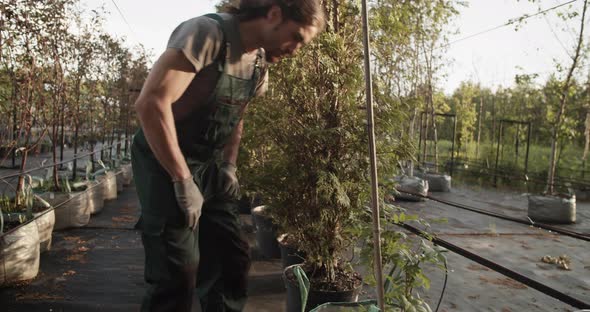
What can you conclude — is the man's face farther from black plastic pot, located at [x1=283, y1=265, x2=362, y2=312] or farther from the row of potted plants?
the row of potted plants

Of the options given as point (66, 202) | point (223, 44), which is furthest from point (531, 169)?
point (223, 44)

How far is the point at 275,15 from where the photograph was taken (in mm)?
1654

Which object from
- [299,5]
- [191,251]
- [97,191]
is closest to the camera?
[299,5]

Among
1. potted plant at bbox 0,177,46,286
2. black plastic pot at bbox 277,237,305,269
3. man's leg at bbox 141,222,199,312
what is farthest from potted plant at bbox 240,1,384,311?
potted plant at bbox 0,177,46,286

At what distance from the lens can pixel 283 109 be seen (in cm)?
346

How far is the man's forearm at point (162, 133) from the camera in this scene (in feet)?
4.77

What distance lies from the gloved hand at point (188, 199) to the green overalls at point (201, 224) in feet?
0.17

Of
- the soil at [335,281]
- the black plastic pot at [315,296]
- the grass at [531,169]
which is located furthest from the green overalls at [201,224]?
the grass at [531,169]

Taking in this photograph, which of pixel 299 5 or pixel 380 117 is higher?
pixel 299 5

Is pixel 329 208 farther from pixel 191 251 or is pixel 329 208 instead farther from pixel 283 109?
pixel 191 251

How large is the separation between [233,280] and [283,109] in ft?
5.68

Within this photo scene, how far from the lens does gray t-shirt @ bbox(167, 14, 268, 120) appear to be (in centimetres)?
149

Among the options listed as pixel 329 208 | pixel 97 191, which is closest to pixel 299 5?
pixel 329 208

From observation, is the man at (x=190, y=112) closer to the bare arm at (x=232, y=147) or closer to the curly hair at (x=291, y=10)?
the curly hair at (x=291, y=10)
